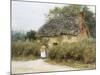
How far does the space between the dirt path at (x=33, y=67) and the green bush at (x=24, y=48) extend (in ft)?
0.29

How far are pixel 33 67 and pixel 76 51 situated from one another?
22.5 inches

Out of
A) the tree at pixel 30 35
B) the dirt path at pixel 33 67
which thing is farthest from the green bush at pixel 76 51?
the tree at pixel 30 35

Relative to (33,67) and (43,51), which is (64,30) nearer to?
(43,51)

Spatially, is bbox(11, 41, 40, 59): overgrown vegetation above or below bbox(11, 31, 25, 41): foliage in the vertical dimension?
below

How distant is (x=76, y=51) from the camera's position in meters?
2.47

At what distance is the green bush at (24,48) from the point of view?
221cm

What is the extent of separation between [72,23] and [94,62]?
0.58 m

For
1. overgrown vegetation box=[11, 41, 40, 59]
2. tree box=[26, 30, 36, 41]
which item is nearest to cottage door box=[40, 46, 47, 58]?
overgrown vegetation box=[11, 41, 40, 59]

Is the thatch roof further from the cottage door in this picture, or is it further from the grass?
the grass

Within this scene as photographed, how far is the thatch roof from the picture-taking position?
2.34 m

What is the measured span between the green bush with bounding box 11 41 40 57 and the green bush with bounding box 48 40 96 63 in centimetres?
17

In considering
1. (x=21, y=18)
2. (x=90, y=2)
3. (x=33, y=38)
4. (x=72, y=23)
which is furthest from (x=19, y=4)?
(x=90, y=2)

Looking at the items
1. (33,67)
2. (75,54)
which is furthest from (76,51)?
(33,67)

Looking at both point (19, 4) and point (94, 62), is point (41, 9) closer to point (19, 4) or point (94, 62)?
point (19, 4)
